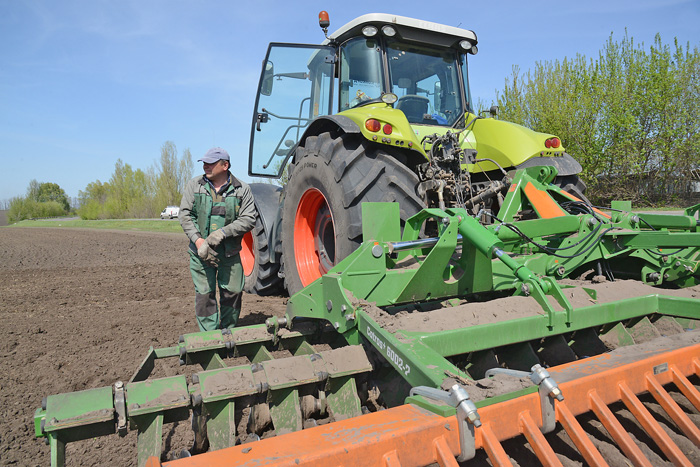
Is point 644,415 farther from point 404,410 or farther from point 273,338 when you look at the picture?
point 273,338

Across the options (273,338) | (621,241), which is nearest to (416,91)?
(621,241)

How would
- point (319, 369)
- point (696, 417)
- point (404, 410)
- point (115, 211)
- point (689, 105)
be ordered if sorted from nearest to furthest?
point (404, 410)
point (696, 417)
point (319, 369)
point (689, 105)
point (115, 211)

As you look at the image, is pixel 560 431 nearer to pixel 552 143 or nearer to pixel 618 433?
pixel 618 433

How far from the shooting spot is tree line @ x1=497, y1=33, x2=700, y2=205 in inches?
693

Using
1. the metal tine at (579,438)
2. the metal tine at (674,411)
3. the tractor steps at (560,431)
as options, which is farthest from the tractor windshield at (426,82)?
the metal tine at (579,438)

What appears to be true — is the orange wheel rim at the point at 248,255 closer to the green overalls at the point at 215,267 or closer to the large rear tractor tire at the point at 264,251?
the large rear tractor tire at the point at 264,251

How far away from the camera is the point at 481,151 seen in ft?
13.5

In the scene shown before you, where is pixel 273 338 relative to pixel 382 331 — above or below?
below

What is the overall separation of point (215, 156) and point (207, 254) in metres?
0.77

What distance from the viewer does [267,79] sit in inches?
192

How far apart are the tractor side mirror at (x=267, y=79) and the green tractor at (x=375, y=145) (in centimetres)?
1

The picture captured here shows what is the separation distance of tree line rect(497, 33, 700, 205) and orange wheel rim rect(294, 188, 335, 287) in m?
17.9

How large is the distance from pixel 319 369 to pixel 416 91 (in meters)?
3.32

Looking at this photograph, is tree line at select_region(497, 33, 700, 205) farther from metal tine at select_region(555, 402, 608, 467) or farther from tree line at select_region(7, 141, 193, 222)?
tree line at select_region(7, 141, 193, 222)
